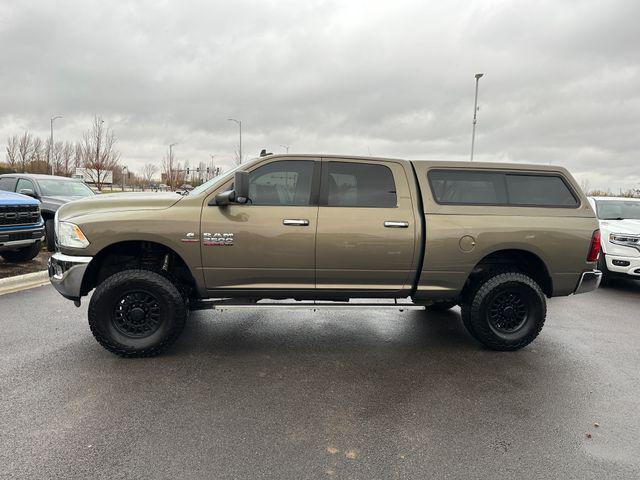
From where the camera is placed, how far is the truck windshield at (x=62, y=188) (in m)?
10.2

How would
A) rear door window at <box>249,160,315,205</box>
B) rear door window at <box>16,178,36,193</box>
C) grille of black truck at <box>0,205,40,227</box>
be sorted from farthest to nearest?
rear door window at <box>16,178,36,193</box> < grille of black truck at <box>0,205,40,227</box> < rear door window at <box>249,160,315,205</box>

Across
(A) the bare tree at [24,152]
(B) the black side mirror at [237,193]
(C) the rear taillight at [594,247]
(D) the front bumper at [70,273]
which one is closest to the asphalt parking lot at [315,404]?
(D) the front bumper at [70,273]

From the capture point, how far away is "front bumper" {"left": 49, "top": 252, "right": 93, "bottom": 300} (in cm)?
384

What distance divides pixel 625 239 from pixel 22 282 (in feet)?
33.4

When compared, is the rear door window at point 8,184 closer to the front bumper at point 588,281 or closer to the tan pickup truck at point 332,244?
the tan pickup truck at point 332,244

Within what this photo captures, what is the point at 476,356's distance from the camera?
13.9 feet

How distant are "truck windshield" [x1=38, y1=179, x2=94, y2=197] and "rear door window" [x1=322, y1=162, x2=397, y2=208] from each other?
349 inches

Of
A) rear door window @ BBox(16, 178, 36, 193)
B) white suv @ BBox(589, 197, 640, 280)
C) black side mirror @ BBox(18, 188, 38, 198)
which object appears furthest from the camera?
rear door window @ BBox(16, 178, 36, 193)

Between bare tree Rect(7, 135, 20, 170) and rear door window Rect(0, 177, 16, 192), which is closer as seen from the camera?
rear door window Rect(0, 177, 16, 192)

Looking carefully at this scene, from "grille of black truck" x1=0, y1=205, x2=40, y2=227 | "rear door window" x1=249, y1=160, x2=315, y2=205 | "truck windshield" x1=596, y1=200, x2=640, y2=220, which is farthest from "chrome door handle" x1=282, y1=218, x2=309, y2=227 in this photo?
"truck windshield" x1=596, y1=200, x2=640, y2=220

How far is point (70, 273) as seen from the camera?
385 cm

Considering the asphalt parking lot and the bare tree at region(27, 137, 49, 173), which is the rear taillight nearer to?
the asphalt parking lot

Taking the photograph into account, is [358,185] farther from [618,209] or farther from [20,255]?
[20,255]

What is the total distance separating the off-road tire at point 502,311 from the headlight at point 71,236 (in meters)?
Answer: 3.96
